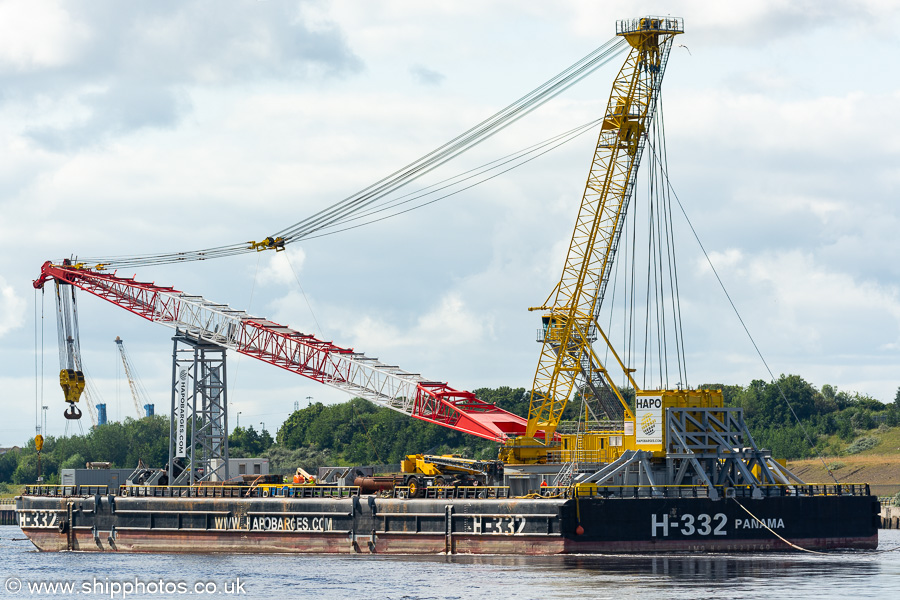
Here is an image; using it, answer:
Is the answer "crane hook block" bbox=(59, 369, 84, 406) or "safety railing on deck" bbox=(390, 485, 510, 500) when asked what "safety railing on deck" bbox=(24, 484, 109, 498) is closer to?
"crane hook block" bbox=(59, 369, 84, 406)

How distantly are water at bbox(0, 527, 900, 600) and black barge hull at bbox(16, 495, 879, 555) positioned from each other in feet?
3.37

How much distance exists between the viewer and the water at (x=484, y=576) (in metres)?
57.8

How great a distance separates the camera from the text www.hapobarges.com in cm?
6231

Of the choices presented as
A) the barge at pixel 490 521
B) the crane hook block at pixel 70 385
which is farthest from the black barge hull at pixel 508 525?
the crane hook block at pixel 70 385

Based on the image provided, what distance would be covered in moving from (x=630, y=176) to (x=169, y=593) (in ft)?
144

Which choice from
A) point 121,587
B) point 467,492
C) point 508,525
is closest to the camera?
point 121,587

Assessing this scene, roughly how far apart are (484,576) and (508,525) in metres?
8.94

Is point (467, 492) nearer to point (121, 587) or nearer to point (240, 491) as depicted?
point (240, 491)

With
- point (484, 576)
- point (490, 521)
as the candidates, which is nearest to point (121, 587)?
point (484, 576)

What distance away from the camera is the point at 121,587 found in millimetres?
64188

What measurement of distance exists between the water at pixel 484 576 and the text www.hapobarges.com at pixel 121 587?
0.20 ft

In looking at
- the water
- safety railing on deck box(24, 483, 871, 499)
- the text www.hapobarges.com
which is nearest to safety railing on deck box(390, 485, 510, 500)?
safety railing on deck box(24, 483, 871, 499)

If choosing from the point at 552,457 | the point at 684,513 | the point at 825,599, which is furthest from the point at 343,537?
the point at 825,599

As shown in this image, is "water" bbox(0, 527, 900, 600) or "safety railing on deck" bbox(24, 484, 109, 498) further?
"safety railing on deck" bbox(24, 484, 109, 498)
